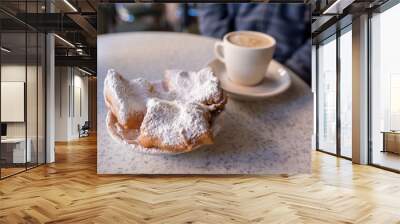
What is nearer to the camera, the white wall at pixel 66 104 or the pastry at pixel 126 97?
the pastry at pixel 126 97

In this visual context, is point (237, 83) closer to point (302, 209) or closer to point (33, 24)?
point (302, 209)

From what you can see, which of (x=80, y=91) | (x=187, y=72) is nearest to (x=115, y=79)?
(x=187, y=72)

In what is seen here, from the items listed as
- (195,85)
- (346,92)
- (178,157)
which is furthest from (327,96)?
(178,157)

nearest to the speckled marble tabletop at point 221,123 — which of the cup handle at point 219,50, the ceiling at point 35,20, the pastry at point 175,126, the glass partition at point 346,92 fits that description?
the cup handle at point 219,50

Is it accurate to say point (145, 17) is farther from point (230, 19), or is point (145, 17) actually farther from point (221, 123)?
point (221, 123)

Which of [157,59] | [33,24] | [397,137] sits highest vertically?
[33,24]

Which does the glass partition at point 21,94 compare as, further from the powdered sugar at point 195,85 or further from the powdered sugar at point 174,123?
the powdered sugar at point 195,85

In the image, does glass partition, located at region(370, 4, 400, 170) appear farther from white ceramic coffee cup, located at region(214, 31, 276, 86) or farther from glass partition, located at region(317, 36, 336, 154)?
white ceramic coffee cup, located at region(214, 31, 276, 86)
